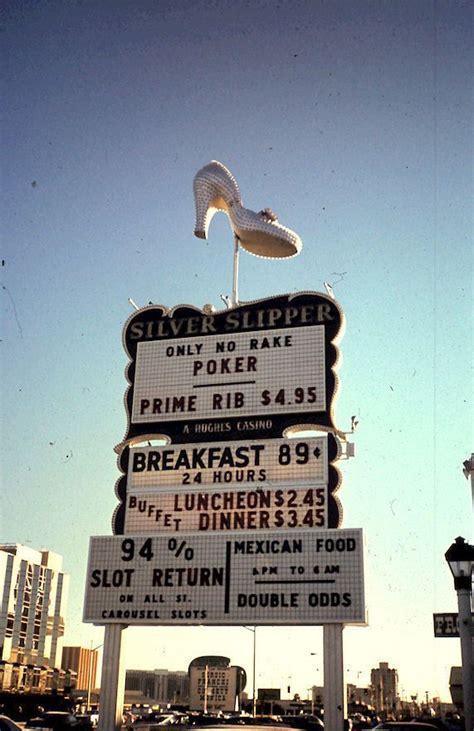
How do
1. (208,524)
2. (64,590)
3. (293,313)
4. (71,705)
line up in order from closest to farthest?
(208,524) → (293,313) → (71,705) → (64,590)

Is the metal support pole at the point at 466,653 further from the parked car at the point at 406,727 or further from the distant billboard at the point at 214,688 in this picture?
the distant billboard at the point at 214,688

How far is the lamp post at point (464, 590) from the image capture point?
529 inches

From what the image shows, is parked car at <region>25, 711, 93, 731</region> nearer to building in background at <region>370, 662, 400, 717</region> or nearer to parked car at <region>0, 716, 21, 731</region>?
parked car at <region>0, 716, 21, 731</region>

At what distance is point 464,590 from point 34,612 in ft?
361

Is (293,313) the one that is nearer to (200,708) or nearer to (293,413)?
(293,413)

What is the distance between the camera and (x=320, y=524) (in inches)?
874

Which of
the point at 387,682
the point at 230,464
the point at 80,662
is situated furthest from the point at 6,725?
the point at 387,682

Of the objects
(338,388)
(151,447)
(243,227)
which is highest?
(243,227)

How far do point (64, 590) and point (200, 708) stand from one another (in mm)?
50156

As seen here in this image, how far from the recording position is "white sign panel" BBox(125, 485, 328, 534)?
73.6 feet

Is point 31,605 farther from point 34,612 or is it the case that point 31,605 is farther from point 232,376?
point 232,376

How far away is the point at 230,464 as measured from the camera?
23422mm

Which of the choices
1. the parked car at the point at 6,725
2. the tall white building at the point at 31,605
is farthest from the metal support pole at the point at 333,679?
the tall white building at the point at 31,605

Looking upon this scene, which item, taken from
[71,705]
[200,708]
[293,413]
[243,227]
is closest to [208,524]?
[293,413]
